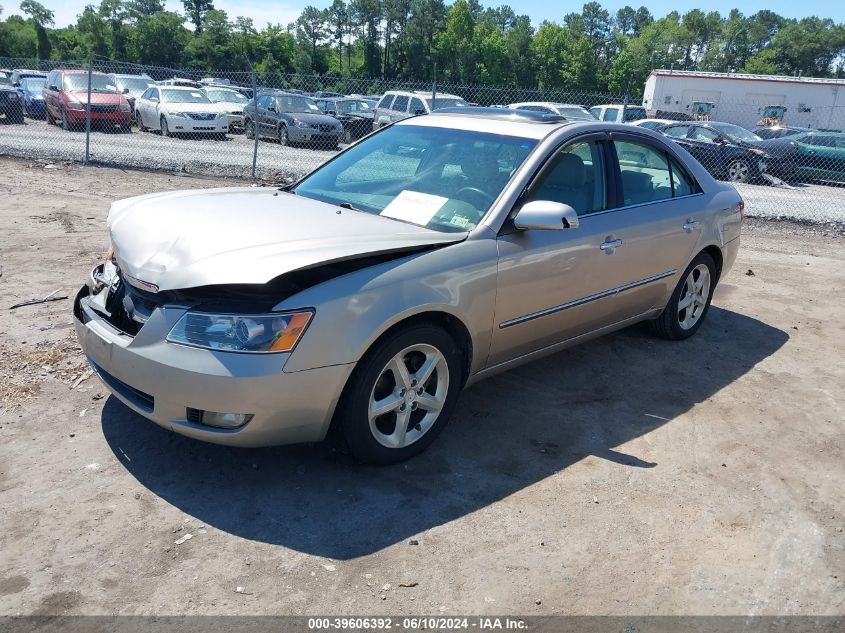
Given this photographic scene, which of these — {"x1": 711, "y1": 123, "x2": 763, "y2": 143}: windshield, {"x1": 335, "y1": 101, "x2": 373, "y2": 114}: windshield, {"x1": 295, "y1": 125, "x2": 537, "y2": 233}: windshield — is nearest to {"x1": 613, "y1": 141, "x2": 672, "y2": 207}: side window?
{"x1": 295, "y1": 125, "x2": 537, "y2": 233}: windshield

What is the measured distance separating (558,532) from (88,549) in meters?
1.98

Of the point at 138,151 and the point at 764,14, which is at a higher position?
the point at 764,14

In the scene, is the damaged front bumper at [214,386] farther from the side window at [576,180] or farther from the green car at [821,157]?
the green car at [821,157]

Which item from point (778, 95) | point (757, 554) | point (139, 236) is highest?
point (778, 95)

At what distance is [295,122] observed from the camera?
19.0 metres

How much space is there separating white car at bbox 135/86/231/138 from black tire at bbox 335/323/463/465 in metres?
17.5

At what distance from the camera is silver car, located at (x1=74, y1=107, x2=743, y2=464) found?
10.1ft

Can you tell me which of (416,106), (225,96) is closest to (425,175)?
(416,106)

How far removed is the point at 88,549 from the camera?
292cm

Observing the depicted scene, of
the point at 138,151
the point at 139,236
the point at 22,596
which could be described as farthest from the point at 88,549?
the point at 138,151

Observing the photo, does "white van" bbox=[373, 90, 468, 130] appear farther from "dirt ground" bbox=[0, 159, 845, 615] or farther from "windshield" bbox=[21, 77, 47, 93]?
"dirt ground" bbox=[0, 159, 845, 615]

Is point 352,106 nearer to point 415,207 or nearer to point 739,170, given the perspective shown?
point 739,170

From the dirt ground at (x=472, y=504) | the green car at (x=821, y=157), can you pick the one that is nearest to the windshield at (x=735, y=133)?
the green car at (x=821, y=157)

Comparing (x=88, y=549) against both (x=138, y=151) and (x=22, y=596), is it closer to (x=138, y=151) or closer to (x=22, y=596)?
(x=22, y=596)
